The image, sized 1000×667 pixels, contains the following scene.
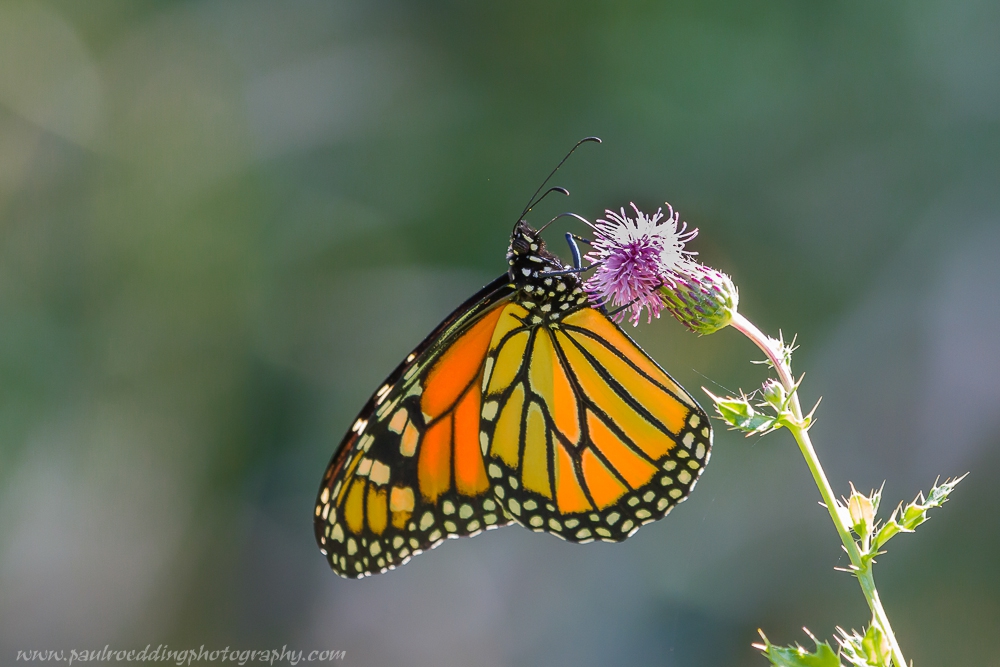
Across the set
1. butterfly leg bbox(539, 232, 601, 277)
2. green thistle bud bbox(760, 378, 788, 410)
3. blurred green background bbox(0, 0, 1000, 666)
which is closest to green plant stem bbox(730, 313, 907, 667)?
green thistle bud bbox(760, 378, 788, 410)

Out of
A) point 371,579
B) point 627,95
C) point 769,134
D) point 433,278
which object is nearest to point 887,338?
point 769,134

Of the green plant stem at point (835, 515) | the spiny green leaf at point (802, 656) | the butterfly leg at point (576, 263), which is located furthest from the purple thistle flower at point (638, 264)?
the spiny green leaf at point (802, 656)

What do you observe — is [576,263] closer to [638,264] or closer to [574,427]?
[638,264]

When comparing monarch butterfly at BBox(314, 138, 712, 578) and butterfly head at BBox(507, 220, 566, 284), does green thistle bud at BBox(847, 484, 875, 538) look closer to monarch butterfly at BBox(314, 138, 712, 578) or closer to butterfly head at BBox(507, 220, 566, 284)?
monarch butterfly at BBox(314, 138, 712, 578)

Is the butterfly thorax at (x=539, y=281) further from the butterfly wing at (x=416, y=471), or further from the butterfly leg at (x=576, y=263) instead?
the butterfly wing at (x=416, y=471)

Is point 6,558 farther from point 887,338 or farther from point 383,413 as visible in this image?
point 887,338

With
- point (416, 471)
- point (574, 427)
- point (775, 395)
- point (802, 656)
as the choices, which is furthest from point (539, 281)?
point (802, 656)
